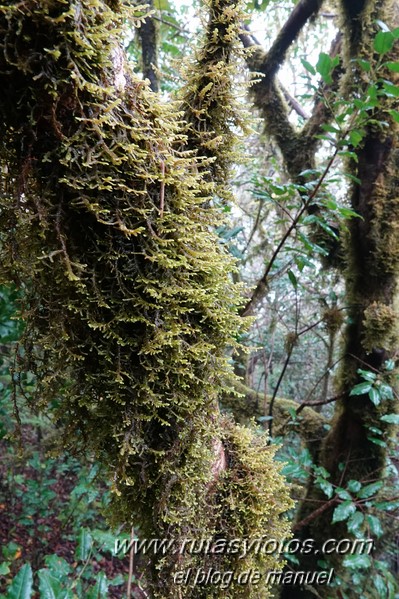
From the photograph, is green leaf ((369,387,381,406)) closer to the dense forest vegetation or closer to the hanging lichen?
the dense forest vegetation

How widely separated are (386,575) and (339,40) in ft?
10.0

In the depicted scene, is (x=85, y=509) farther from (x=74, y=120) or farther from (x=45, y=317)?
(x=74, y=120)

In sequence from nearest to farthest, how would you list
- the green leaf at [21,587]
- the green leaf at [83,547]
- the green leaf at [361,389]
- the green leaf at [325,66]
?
the green leaf at [21,587] < the green leaf at [83,547] < the green leaf at [325,66] < the green leaf at [361,389]

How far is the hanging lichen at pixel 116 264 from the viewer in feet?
1.69

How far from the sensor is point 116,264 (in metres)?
0.60

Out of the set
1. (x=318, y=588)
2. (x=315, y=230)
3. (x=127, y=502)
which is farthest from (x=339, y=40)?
(x=318, y=588)

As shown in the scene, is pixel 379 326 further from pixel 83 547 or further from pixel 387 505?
pixel 83 547

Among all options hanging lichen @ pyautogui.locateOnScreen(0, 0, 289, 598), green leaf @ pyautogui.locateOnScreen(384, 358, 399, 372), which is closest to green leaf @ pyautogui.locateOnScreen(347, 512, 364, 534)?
green leaf @ pyautogui.locateOnScreen(384, 358, 399, 372)

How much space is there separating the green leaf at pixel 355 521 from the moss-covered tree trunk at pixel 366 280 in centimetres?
20

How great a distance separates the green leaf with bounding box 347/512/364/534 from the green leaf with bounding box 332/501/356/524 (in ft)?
0.07

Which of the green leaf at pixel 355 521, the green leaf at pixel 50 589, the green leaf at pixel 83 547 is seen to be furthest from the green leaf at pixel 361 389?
the green leaf at pixel 50 589

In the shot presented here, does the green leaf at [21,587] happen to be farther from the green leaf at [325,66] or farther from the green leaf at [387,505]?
the green leaf at [325,66]

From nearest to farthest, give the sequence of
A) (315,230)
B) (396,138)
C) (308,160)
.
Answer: (396,138) < (315,230) < (308,160)

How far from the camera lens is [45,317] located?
0.63 m
